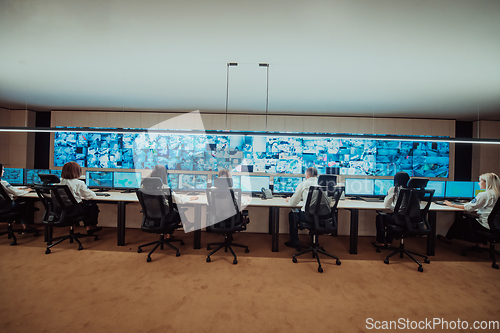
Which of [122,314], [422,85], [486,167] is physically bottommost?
[122,314]

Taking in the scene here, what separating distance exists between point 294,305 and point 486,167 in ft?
18.4

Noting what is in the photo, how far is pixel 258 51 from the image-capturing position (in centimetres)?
226

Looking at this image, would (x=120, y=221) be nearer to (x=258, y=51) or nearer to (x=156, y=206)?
(x=156, y=206)

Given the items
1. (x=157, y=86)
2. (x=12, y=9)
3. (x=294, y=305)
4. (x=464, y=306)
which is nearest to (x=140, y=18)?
(x=12, y=9)

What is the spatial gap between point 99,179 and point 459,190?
6728 millimetres

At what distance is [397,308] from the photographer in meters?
2.06

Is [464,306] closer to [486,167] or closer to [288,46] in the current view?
[288,46]

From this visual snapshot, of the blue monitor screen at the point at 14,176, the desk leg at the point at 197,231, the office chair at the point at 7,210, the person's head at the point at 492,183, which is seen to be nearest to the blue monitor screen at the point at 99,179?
the office chair at the point at 7,210

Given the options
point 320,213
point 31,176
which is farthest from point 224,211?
point 31,176

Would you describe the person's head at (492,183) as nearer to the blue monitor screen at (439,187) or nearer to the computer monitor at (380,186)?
the blue monitor screen at (439,187)

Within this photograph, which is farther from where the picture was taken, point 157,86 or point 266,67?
point 157,86

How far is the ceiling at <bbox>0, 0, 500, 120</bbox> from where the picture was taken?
1668 mm

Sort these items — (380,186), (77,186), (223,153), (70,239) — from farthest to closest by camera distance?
(223,153)
(380,186)
(70,239)
(77,186)

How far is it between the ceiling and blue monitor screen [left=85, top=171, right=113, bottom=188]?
1.44 m
